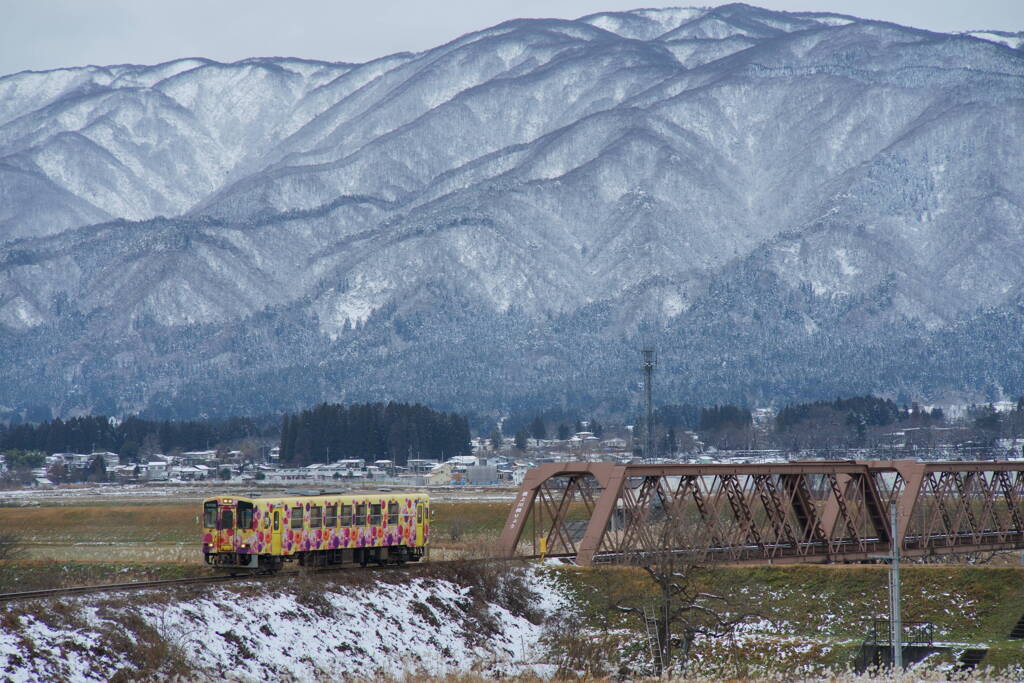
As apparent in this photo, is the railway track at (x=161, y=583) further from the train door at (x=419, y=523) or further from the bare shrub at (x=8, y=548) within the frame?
the bare shrub at (x=8, y=548)

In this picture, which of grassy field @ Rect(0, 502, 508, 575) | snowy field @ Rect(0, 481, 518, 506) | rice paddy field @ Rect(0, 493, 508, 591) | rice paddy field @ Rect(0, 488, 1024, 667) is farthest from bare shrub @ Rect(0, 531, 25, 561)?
snowy field @ Rect(0, 481, 518, 506)

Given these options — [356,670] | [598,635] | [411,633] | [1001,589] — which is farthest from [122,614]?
[1001,589]

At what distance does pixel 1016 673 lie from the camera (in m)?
55.1

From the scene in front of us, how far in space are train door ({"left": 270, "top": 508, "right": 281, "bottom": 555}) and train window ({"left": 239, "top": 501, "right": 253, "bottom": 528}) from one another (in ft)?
3.08

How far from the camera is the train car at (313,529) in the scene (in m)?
63.7

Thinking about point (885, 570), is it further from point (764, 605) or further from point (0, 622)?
point (0, 622)

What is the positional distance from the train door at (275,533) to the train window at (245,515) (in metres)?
0.94

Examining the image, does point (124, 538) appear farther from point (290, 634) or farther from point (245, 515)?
point (290, 634)

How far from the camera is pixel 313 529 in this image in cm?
6562

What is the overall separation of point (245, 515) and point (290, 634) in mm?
9439

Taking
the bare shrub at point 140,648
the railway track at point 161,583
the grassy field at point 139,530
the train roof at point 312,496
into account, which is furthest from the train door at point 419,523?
the bare shrub at point 140,648

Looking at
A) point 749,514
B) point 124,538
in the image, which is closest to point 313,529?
point 749,514

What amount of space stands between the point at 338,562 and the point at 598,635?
11.8 meters

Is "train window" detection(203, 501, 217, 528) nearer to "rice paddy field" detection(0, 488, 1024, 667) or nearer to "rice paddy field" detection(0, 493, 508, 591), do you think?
"rice paddy field" detection(0, 493, 508, 591)
